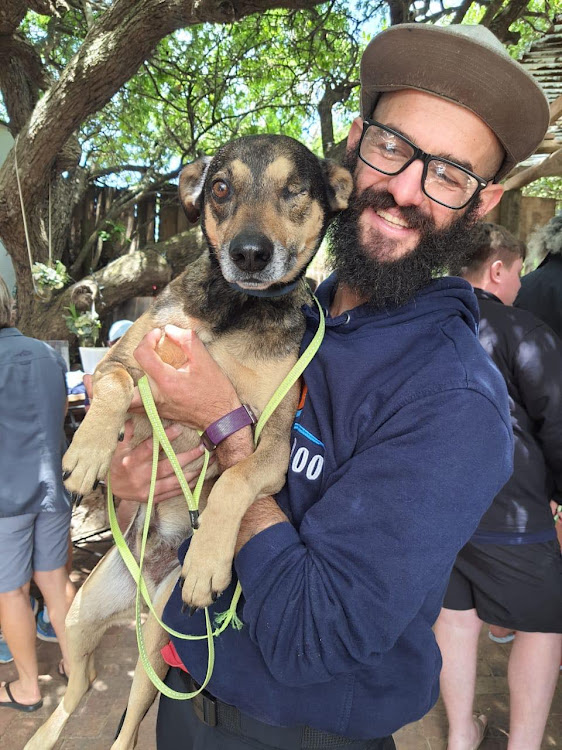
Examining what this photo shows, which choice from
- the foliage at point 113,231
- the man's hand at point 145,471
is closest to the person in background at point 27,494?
the man's hand at point 145,471

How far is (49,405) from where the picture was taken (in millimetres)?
3717

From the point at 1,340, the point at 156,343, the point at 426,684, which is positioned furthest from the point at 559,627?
the point at 1,340

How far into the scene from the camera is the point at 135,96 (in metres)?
9.71

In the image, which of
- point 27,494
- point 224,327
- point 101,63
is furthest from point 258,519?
point 101,63

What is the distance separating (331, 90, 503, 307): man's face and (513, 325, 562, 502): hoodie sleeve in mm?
1185

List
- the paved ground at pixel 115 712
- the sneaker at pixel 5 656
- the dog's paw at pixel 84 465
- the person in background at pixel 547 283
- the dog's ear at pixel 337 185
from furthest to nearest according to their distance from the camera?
the sneaker at pixel 5 656
the person in background at pixel 547 283
the paved ground at pixel 115 712
the dog's ear at pixel 337 185
the dog's paw at pixel 84 465

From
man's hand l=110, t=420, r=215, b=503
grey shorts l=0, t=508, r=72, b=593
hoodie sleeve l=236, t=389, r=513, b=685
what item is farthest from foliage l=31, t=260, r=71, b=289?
hoodie sleeve l=236, t=389, r=513, b=685

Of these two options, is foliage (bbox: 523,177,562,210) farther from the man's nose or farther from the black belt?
the black belt

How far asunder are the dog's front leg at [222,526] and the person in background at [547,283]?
294cm

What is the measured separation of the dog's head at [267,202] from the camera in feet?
6.50

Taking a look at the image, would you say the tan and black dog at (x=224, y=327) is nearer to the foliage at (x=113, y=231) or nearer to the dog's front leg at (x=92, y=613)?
the dog's front leg at (x=92, y=613)

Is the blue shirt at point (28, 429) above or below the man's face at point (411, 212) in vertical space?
below

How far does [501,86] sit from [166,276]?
700 centimetres

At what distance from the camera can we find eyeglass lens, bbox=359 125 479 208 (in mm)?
1743
